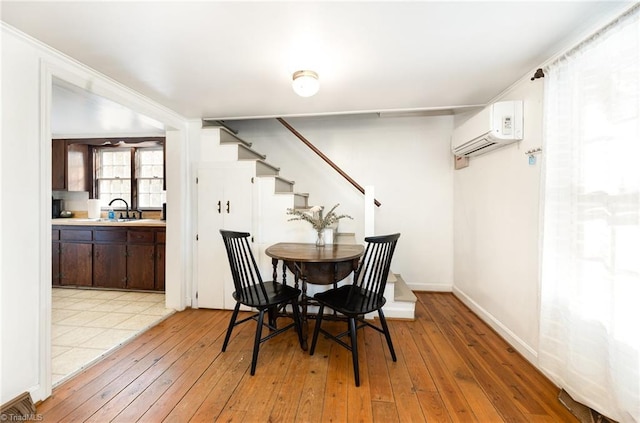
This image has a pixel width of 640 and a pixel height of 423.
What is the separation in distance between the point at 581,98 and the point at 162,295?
14.7 ft

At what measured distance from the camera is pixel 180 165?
288cm

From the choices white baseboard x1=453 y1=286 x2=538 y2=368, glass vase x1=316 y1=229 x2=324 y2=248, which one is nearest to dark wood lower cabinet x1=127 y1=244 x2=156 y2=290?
glass vase x1=316 y1=229 x2=324 y2=248

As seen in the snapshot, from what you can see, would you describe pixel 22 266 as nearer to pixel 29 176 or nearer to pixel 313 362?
pixel 29 176

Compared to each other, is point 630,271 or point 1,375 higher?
point 630,271

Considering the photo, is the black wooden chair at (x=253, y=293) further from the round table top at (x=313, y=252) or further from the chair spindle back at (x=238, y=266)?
the round table top at (x=313, y=252)

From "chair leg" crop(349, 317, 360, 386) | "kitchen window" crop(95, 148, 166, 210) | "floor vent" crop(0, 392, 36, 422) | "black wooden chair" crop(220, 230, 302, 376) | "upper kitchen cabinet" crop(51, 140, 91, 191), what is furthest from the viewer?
"kitchen window" crop(95, 148, 166, 210)

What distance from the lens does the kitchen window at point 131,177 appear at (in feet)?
13.3

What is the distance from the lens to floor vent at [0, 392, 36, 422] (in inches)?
54.6

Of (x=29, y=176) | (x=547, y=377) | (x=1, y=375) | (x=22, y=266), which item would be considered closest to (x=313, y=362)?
(x=547, y=377)

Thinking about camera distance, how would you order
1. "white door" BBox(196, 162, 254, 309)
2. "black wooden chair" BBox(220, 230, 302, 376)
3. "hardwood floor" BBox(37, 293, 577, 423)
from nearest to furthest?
"hardwood floor" BBox(37, 293, 577, 423) → "black wooden chair" BBox(220, 230, 302, 376) → "white door" BBox(196, 162, 254, 309)

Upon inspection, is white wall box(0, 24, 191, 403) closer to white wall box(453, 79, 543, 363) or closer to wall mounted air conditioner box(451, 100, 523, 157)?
wall mounted air conditioner box(451, 100, 523, 157)

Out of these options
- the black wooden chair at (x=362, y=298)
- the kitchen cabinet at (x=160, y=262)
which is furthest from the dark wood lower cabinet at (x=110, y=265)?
the black wooden chair at (x=362, y=298)

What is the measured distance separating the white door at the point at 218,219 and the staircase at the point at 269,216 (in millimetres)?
97

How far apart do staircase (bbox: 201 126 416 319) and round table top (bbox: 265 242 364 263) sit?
0.19 meters
